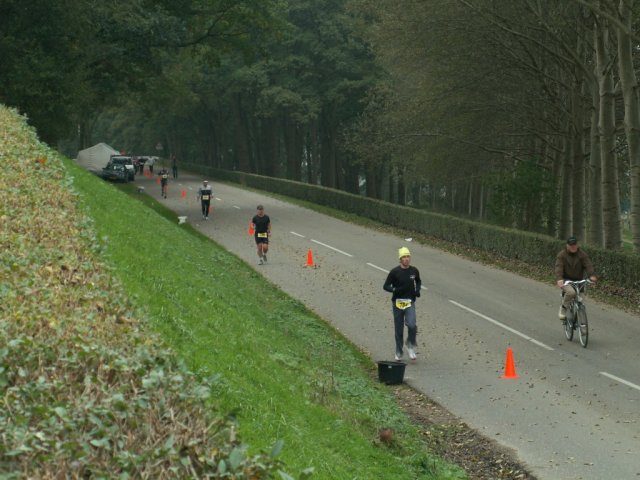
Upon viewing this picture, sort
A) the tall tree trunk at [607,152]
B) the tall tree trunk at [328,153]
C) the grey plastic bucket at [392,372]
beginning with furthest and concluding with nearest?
the tall tree trunk at [328,153]
the tall tree trunk at [607,152]
the grey plastic bucket at [392,372]

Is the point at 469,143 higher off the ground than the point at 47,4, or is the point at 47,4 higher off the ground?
the point at 47,4

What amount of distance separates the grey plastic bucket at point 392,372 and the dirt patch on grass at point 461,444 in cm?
72

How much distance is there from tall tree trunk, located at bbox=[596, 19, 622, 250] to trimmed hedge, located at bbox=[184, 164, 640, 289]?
63.6 inches

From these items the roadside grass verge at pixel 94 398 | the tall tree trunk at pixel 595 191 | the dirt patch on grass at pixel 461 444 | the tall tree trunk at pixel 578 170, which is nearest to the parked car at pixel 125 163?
the tall tree trunk at pixel 578 170

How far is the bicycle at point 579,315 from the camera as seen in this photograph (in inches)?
752

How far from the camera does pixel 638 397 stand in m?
15.3

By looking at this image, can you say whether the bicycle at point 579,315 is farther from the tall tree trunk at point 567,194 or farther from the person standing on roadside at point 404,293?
the tall tree trunk at point 567,194

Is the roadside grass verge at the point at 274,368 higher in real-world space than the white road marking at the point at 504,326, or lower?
higher

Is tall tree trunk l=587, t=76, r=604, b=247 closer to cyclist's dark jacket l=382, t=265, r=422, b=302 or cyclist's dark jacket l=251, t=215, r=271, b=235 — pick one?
cyclist's dark jacket l=251, t=215, r=271, b=235

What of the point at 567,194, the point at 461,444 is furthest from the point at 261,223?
the point at 461,444

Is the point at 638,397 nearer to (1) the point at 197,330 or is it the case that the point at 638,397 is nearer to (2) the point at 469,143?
(1) the point at 197,330

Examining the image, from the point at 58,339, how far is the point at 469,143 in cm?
3411

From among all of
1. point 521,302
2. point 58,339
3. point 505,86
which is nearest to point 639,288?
point 521,302

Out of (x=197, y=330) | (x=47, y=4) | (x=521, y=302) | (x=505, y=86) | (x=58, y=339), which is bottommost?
(x=521, y=302)
